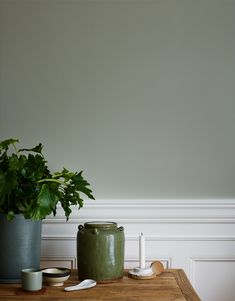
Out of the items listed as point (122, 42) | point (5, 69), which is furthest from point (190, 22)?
point (5, 69)

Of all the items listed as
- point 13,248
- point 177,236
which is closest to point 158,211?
point 177,236

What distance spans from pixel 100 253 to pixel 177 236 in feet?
1.48

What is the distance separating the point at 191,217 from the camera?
1.77 m

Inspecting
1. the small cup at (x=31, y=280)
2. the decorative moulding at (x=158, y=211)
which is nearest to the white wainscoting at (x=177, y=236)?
the decorative moulding at (x=158, y=211)

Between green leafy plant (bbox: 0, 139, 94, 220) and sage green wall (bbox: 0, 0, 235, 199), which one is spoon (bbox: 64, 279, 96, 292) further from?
sage green wall (bbox: 0, 0, 235, 199)

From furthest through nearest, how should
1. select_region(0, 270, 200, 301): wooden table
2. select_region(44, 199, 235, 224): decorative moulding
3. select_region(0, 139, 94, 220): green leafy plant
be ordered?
select_region(44, 199, 235, 224): decorative moulding < select_region(0, 139, 94, 220): green leafy plant < select_region(0, 270, 200, 301): wooden table

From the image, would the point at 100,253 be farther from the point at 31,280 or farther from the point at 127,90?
the point at 127,90

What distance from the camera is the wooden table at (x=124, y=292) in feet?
4.17

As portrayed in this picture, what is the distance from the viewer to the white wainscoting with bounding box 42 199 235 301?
177 cm

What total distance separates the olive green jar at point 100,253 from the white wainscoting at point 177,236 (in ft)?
0.96

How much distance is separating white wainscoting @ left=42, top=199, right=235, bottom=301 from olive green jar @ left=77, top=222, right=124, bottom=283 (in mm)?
293

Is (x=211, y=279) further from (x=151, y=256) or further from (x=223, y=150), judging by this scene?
(x=223, y=150)

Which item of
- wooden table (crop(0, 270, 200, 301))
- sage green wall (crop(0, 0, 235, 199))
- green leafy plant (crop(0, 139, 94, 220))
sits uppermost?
sage green wall (crop(0, 0, 235, 199))

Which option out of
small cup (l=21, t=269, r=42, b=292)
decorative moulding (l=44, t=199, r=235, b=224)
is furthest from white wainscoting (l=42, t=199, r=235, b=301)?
small cup (l=21, t=269, r=42, b=292)
